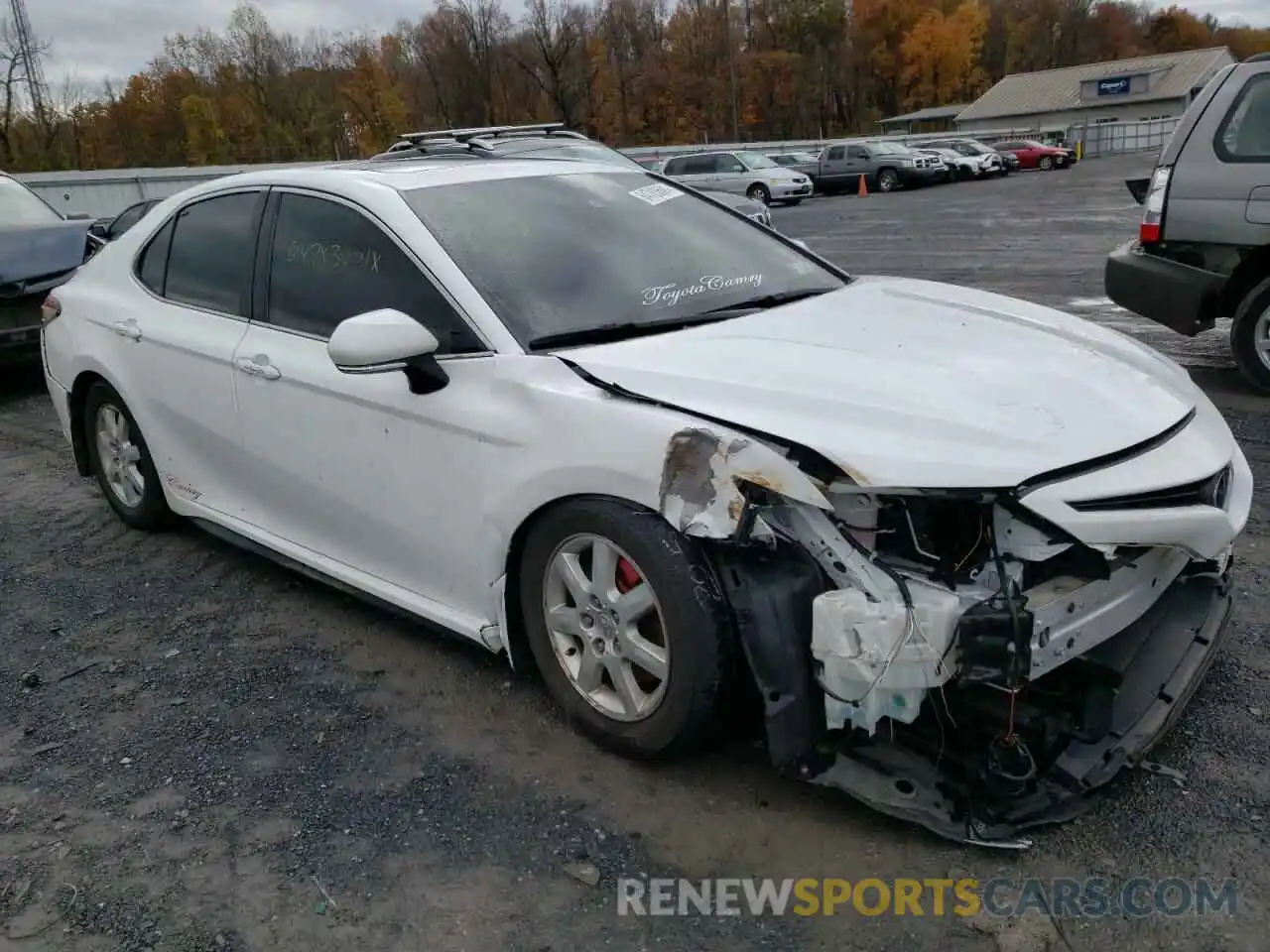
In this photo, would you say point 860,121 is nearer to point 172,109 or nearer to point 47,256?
point 172,109

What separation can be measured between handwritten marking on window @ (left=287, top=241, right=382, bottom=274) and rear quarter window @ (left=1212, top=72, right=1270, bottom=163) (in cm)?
528

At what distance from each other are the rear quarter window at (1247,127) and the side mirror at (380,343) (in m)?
5.41

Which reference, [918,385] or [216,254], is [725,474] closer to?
[918,385]

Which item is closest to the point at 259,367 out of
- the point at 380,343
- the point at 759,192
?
the point at 380,343

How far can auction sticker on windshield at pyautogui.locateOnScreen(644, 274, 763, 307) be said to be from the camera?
11.2 feet

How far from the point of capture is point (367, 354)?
296 centimetres

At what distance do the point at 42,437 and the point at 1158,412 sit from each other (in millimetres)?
6955

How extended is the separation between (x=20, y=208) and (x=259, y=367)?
24.6 feet

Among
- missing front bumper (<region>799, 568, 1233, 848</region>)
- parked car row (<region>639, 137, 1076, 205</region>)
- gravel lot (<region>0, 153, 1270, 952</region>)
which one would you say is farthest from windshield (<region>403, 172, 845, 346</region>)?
parked car row (<region>639, 137, 1076, 205</region>)

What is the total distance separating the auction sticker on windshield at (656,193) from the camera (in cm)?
398

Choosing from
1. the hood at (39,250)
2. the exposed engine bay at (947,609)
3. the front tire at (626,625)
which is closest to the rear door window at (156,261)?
the front tire at (626,625)

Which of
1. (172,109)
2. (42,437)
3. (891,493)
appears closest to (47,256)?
(42,437)

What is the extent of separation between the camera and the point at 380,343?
2.96 m

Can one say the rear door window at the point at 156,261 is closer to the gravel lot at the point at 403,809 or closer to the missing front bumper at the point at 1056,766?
the gravel lot at the point at 403,809
